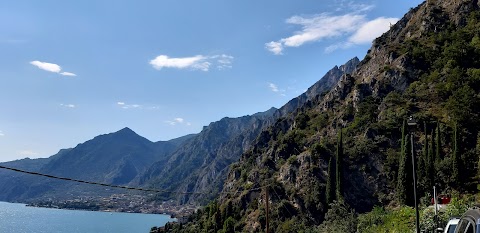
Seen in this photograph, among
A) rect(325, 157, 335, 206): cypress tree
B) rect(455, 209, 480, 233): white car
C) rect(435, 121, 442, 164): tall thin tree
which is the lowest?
rect(325, 157, 335, 206): cypress tree

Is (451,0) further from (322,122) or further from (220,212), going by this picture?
(220,212)

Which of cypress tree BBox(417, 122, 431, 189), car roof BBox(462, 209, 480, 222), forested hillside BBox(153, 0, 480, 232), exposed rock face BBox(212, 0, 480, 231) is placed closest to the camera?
car roof BBox(462, 209, 480, 222)

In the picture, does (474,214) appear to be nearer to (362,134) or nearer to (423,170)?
(423,170)

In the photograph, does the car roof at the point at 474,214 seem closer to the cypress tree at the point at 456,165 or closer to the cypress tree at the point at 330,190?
the cypress tree at the point at 456,165

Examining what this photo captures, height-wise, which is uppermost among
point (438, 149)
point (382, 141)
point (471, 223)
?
point (382, 141)

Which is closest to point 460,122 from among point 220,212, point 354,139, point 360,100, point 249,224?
point 354,139

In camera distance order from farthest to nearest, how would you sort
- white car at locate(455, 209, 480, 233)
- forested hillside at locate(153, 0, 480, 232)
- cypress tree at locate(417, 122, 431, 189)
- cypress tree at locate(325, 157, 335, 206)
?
cypress tree at locate(325, 157, 335, 206)
forested hillside at locate(153, 0, 480, 232)
cypress tree at locate(417, 122, 431, 189)
white car at locate(455, 209, 480, 233)

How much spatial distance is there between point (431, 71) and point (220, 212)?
57441 millimetres

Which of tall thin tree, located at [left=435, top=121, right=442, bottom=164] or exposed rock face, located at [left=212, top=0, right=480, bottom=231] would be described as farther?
exposed rock face, located at [left=212, top=0, right=480, bottom=231]

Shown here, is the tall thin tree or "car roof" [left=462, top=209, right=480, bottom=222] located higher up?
the tall thin tree

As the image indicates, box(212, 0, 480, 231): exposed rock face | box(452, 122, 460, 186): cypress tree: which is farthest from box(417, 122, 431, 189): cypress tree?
box(212, 0, 480, 231): exposed rock face

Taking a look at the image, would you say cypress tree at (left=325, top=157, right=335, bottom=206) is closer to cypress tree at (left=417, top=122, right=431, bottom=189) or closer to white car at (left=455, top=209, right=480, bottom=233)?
cypress tree at (left=417, top=122, right=431, bottom=189)

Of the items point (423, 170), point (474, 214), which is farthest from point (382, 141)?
point (474, 214)

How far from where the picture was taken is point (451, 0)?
11194 centimetres
